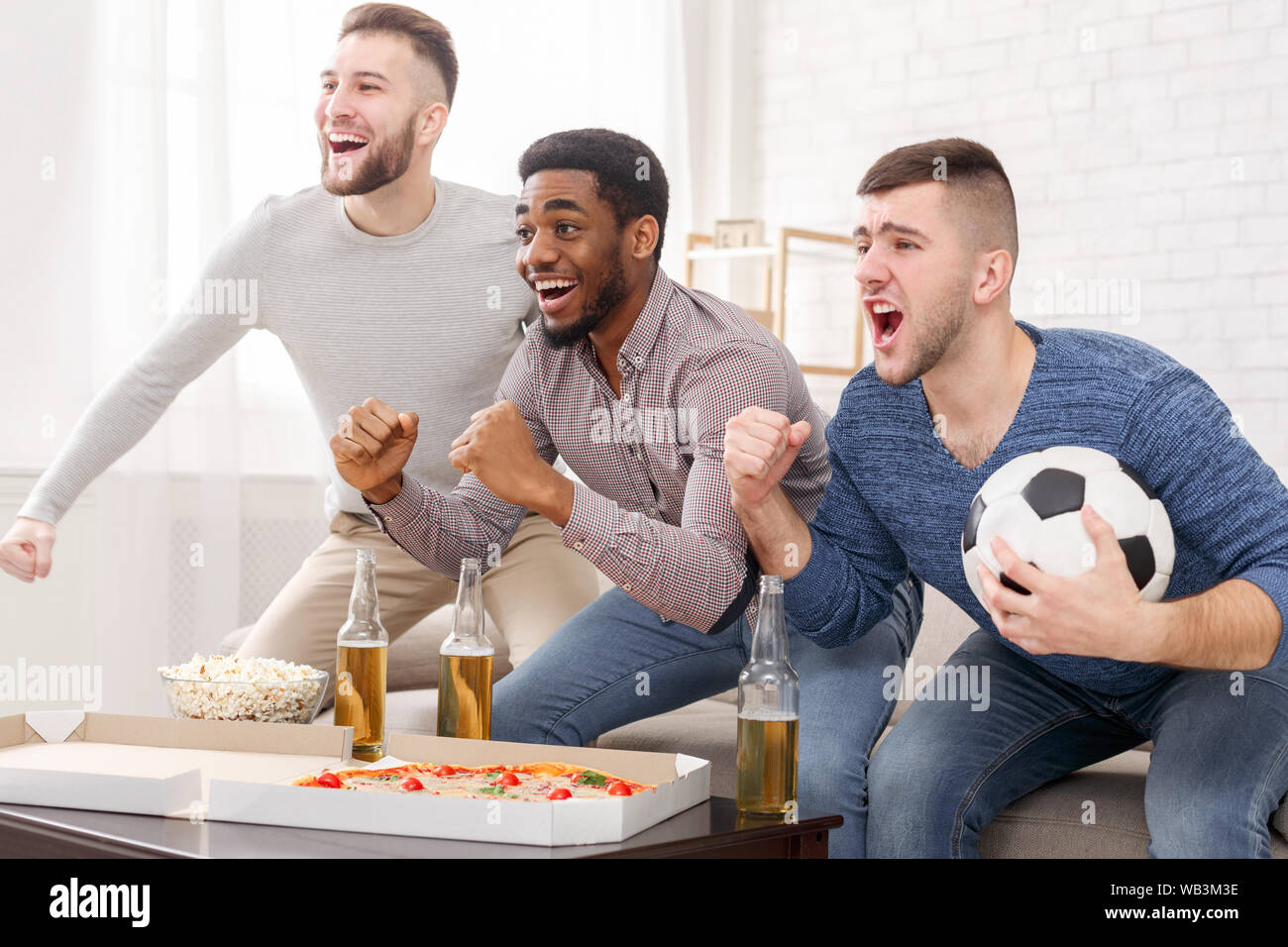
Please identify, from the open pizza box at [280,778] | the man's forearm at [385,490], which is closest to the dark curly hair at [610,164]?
the man's forearm at [385,490]

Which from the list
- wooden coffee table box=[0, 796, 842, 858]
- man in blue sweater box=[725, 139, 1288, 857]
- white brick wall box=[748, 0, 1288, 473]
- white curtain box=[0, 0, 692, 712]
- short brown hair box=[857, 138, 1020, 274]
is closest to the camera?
wooden coffee table box=[0, 796, 842, 858]

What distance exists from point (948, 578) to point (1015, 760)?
26 cm

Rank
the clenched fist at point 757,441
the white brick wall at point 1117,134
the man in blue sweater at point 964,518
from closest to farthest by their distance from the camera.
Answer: the man in blue sweater at point 964,518 → the clenched fist at point 757,441 → the white brick wall at point 1117,134

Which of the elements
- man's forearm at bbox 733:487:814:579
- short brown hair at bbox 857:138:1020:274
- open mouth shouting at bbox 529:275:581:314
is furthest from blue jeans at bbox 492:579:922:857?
short brown hair at bbox 857:138:1020:274

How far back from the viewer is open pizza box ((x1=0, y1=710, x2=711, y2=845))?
1.14 metres

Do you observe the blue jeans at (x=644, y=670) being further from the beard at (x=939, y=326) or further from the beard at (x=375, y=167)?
the beard at (x=375, y=167)

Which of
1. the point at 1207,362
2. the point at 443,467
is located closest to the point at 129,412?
the point at 443,467

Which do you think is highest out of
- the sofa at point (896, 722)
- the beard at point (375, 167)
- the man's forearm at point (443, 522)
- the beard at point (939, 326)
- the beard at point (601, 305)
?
the beard at point (375, 167)

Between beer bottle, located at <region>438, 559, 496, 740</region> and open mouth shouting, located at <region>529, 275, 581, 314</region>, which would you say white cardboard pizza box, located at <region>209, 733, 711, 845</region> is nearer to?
beer bottle, located at <region>438, 559, 496, 740</region>

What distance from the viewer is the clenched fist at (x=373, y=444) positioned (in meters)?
1.83

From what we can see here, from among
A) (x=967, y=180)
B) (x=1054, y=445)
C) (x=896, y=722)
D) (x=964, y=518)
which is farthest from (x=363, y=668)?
(x=896, y=722)

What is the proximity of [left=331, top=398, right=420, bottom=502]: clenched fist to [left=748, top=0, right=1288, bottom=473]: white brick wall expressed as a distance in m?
2.91

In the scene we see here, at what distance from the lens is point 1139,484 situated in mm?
1452

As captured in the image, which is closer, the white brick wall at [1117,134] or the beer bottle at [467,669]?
the beer bottle at [467,669]
